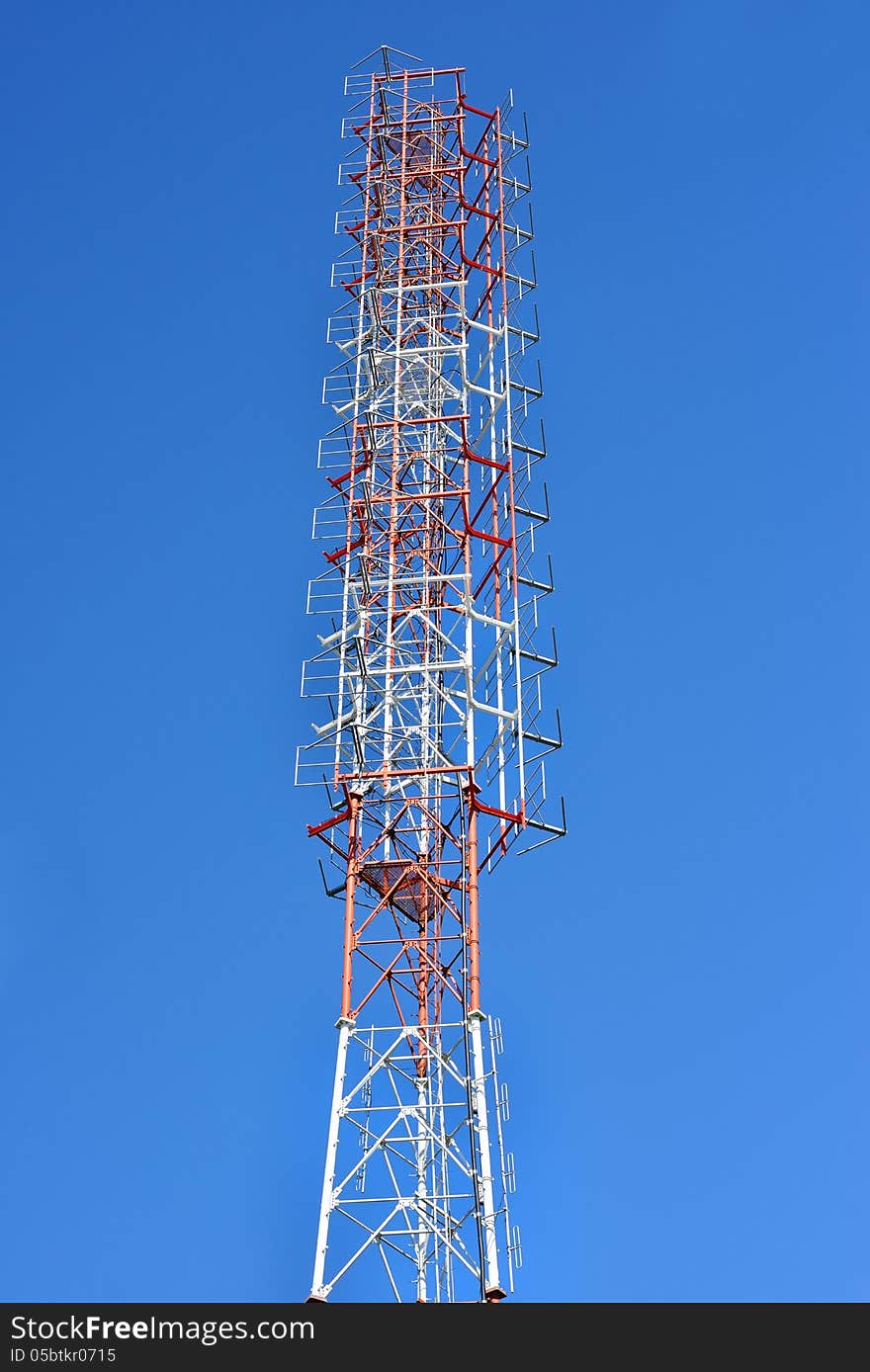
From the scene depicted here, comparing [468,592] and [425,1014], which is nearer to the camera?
[425,1014]

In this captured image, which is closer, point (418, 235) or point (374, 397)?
point (374, 397)

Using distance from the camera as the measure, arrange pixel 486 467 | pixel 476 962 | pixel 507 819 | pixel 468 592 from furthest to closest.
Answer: pixel 486 467 < pixel 468 592 < pixel 507 819 < pixel 476 962

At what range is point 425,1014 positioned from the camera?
134 ft

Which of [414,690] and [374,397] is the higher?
[374,397]

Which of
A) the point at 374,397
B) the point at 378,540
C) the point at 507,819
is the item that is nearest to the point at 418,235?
the point at 374,397
